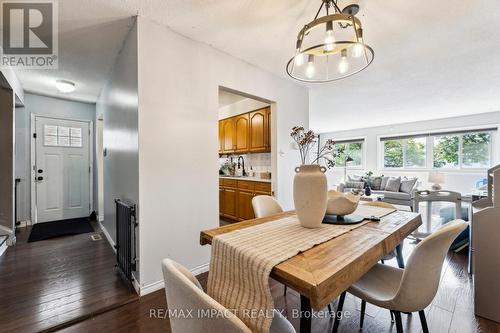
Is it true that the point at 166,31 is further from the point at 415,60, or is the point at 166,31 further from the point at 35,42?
the point at 415,60

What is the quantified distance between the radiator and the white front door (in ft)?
9.93

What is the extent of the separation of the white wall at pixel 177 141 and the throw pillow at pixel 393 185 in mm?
5353

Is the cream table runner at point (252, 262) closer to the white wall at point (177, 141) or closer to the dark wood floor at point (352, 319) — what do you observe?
the dark wood floor at point (352, 319)

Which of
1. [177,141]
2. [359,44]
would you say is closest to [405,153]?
[359,44]

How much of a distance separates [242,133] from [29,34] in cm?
300

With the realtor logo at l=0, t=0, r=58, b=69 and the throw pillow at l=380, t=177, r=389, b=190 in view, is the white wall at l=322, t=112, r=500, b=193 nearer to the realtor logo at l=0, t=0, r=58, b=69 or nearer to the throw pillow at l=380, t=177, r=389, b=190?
the throw pillow at l=380, t=177, r=389, b=190

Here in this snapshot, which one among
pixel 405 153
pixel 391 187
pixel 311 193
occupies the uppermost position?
pixel 405 153

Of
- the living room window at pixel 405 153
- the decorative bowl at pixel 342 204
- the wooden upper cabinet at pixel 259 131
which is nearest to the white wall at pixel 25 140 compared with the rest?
the wooden upper cabinet at pixel 259 131

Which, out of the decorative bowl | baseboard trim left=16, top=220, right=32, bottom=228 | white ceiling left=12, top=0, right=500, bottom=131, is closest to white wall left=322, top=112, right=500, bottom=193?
white ceiling left=12, top=0, right=500, bottom=131

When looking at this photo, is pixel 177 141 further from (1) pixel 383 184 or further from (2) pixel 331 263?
(1) pixel 383 184

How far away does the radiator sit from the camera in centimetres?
200

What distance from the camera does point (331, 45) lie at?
4.61 feet

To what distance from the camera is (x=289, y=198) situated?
3.29 metres

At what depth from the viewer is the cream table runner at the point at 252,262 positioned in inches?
32.7
